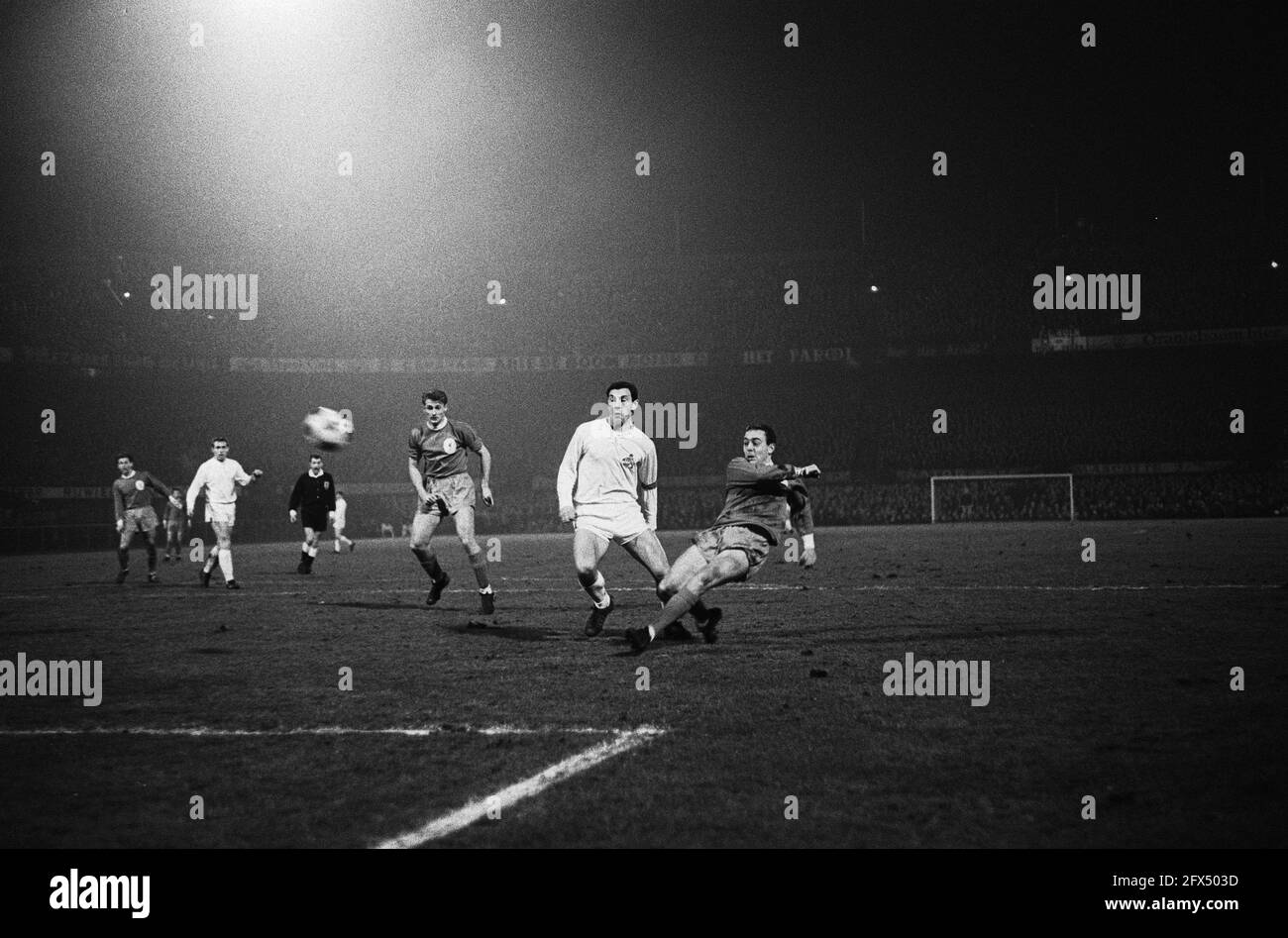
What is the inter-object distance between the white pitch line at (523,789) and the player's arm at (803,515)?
3.26m

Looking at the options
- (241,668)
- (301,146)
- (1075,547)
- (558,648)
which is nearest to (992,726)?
(558,648)

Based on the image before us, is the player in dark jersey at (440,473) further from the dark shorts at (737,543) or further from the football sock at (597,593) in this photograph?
the dark shorts at (737,543)

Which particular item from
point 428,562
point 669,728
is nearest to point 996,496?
point 428,562

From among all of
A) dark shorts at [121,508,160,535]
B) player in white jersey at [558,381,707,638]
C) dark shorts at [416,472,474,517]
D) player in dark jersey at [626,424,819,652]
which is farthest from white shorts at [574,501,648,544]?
dark shorts at [121,508,160,535]

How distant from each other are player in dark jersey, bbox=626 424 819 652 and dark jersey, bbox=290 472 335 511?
14630 millimetres

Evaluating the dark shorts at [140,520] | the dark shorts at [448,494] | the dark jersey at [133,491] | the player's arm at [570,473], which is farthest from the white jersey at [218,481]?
the player's arm at [570,473]

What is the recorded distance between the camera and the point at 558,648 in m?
9.38

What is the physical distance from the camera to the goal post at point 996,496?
38969mm

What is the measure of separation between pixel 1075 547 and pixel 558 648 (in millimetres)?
16185

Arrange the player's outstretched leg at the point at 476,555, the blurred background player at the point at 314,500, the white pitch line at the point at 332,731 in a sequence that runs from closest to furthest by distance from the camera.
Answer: the white pitch line at the point at 332,731, the player's outstretched leg at the point at 476,555, the blurred background player at the point at 314,500

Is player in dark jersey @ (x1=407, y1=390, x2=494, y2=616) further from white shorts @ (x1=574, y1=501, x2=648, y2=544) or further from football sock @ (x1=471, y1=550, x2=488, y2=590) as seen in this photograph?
white shorts @ (x1=574, y1=501, x2=648, y2=544)

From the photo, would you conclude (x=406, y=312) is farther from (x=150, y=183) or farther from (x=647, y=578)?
(x=647, y=578)

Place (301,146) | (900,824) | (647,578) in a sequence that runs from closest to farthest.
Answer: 1. (900,824)
2. (647,578)
3. (301,146)

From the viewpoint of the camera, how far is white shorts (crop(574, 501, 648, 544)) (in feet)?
32.9
